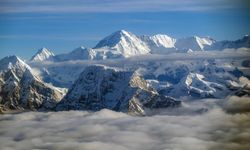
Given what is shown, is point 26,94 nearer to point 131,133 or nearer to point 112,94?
point 112,94

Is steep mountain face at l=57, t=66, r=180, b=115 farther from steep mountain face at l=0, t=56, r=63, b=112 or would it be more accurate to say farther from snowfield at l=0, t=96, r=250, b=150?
snowfield at l=0, t=96, r=250, b=150

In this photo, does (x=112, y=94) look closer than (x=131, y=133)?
No

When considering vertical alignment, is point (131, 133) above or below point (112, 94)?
above

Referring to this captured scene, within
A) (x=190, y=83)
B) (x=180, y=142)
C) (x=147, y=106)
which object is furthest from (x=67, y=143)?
(x=190, y=83)

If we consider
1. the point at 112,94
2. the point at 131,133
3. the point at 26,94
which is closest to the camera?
the point at 131,133

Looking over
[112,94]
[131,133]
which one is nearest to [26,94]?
[112,94]

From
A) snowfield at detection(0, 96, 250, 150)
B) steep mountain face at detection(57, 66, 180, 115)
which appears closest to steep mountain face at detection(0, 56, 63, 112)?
steep mountain face at detection(57, 66, 180, 115)

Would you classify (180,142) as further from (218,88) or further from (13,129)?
(218,88)
